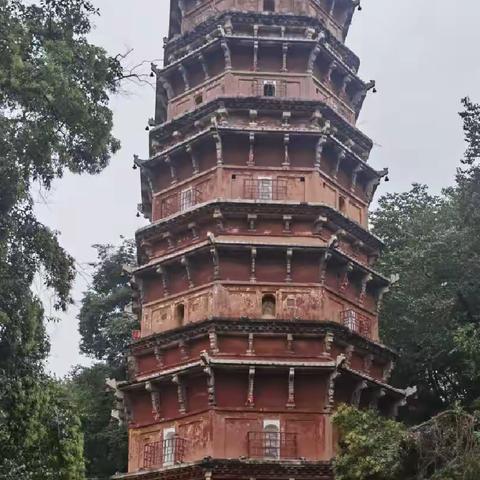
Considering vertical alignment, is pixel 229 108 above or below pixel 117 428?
above

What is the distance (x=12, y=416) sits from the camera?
11141 millimetres

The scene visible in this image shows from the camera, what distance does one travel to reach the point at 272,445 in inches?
699

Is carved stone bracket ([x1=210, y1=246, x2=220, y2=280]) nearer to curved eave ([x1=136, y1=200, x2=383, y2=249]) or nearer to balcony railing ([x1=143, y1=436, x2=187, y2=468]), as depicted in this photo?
curved eave ([x1=136, y1=200, x2=383, y2=249])

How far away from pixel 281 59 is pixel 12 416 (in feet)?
45.9

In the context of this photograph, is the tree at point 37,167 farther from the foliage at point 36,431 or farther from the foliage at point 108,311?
the foliage at point 108,311

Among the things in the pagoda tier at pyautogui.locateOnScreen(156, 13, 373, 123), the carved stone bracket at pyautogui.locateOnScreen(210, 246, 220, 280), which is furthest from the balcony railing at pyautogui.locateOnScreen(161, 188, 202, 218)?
the pagoda tier at pyautogui.locateOnScreen(156, 13, 373, 123)

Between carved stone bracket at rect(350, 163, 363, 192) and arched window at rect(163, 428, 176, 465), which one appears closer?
arched window at rect(163, 428, 176, 465)

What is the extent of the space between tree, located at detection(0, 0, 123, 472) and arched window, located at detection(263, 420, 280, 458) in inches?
230

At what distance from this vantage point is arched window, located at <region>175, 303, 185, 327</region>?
19.8m

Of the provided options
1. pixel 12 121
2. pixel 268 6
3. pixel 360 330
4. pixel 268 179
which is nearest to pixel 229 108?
pixel 268 179

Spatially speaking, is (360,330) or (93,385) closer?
(360,330)

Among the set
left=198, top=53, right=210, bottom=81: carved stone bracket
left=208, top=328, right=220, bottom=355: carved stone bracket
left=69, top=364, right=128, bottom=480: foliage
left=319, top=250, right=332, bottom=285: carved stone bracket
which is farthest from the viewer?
left=69, top=364, right=128, bottom=480: foliage

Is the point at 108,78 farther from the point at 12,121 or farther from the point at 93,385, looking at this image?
the point at 93,385

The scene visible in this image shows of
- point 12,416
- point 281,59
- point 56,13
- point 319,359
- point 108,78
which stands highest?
point 281,59
